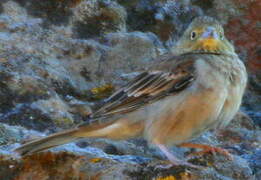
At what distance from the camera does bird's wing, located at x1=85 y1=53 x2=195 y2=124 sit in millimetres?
4727

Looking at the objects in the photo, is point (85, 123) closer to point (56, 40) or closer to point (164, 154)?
point (164, 154)

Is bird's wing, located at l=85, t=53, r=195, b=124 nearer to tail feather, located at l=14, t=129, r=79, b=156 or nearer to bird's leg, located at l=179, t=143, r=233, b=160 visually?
tail feather, located at l=14, t=129, r=79, b=156

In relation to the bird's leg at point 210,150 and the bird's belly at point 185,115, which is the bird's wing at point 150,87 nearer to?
the bird's belly at point 185,115

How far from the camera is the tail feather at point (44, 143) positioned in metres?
4.16

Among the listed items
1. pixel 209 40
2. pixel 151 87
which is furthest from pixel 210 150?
pixel 209 40

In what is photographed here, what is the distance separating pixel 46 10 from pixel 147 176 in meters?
2.01

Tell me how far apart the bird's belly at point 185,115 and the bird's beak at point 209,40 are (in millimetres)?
637

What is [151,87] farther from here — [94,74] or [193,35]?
[193,35]

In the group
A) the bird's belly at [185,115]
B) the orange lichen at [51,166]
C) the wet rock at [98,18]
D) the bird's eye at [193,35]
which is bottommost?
the orange lichen at [51,166]

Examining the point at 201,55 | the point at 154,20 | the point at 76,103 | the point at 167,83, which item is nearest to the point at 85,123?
the point at 76,103

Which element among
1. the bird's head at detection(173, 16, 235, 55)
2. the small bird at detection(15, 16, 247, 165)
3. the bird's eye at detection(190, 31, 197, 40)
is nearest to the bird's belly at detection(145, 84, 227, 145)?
the small bird at detection(15, 16, 247, 165)

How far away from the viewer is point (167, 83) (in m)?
4.85

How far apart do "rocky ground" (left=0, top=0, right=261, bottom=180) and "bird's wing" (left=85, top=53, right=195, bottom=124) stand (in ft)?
0.79

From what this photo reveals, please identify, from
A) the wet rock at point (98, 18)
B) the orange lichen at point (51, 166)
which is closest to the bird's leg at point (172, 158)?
the orange lichen at point (51, 166)
